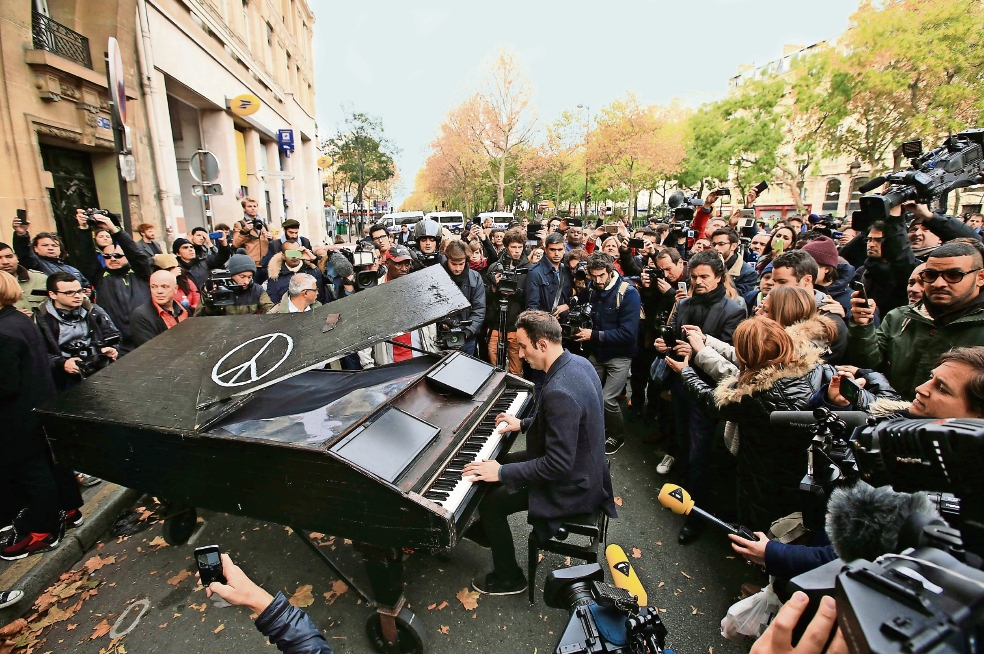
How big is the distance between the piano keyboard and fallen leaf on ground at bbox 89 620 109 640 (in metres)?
2.42

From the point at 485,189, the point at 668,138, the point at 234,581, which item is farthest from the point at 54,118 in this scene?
the point at 485,189

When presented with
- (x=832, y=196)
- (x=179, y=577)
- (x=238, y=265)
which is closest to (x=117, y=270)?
(x=238, y=265)

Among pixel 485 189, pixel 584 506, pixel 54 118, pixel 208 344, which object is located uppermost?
pixel 485 189

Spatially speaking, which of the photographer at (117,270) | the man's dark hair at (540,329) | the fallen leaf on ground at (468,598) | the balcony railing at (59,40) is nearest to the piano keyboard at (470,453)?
the man's dark hair at (540,329)

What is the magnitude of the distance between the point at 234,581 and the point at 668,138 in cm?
3837

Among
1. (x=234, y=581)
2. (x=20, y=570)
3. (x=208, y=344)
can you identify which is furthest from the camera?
(x=20, y=570)

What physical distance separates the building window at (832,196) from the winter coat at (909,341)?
43.3 m

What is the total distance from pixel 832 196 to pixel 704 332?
44.3 meters

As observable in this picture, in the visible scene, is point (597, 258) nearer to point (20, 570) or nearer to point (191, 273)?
point (20, 570)

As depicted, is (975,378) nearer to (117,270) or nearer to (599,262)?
(599,262)

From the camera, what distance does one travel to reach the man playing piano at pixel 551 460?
252 cm

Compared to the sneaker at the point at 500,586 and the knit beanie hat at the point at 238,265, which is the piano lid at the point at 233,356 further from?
the sneaker at the point at 500,586

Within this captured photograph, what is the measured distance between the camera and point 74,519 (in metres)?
3.66

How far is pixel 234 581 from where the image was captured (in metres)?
1.40
